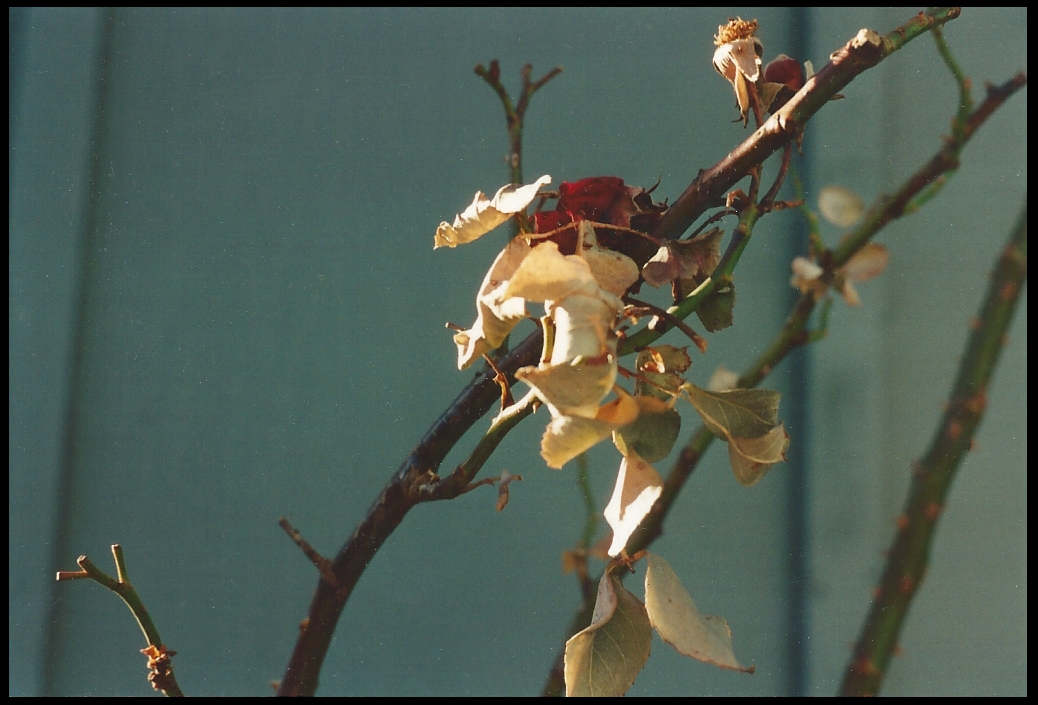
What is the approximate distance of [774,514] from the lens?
0.55 meters

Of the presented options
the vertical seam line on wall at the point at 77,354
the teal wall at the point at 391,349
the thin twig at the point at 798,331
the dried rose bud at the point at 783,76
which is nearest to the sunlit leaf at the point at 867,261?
the thin twig at the point at 798,331

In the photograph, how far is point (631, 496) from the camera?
0.20 meters

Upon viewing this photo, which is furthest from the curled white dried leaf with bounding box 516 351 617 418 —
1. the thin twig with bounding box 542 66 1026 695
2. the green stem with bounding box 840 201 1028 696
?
the green stem with bounding box 840 201 1028 696

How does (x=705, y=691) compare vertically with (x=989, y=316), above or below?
below

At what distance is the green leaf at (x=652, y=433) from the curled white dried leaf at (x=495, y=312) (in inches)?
1.7

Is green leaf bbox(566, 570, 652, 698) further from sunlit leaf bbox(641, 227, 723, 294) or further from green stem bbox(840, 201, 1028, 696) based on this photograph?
green stem bbox(840, 201, 1028, 696)

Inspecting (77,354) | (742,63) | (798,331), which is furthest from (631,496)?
(77,354)

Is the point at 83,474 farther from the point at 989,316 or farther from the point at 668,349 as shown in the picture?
the point at 989,316

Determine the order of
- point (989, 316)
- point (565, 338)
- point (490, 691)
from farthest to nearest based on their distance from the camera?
1. point (490, 691)
2. point (989, 316)
3. point (565, 338)

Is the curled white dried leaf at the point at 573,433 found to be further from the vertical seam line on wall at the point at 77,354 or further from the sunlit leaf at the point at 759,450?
the vertical seam line on wall at the point at 77,354

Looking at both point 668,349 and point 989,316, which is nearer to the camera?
point 668,349

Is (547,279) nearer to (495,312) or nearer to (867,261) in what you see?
(495,312)

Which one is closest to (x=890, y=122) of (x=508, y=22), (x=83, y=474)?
(x=508, y=22)

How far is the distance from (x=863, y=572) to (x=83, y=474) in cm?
57
